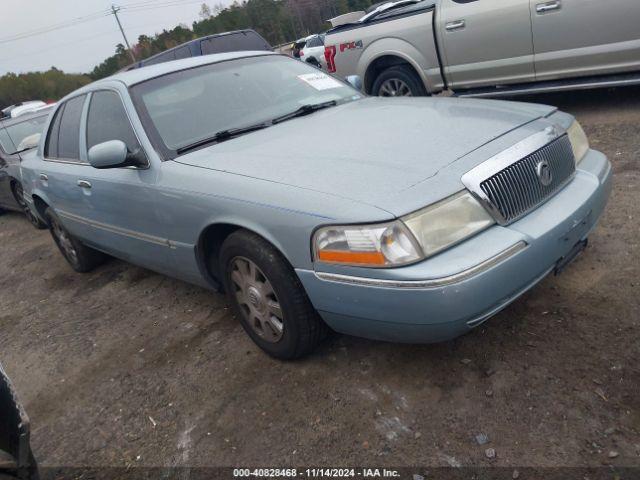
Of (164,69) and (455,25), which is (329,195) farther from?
(455,25)

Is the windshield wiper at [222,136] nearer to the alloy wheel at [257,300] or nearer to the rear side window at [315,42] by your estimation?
the alloy wheel at [257,300]

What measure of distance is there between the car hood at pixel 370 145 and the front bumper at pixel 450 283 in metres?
0.32

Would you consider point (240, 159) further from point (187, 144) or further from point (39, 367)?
point (39, 367)

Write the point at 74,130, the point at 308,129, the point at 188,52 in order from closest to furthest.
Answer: the point at 308,129
the point at 74,130
the point at 188,52

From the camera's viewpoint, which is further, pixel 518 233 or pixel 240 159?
pixel 240 159

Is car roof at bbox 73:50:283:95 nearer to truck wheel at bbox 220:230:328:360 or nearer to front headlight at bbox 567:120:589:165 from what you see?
truck wheel at bbox 220:230:328:360

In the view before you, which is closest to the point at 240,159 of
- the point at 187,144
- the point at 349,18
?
Result: the point at 187,144

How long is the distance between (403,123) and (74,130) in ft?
8.81

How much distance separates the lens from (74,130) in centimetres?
426

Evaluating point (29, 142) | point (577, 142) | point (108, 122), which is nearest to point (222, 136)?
point (108, 122)

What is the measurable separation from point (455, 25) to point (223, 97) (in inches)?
142

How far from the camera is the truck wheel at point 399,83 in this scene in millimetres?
6691

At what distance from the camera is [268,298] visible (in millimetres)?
2799

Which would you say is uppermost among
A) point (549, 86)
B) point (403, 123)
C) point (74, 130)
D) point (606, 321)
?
point (74, 130)
